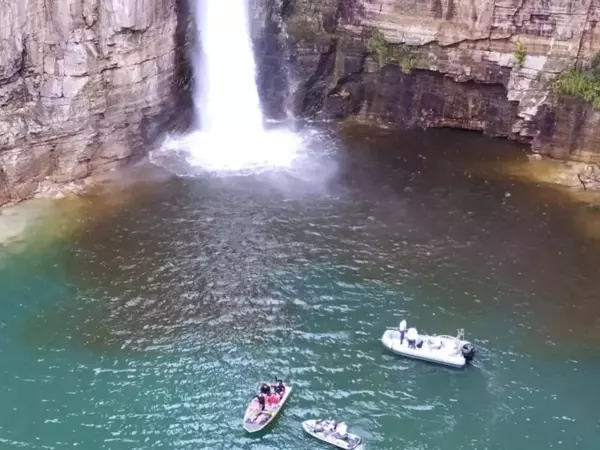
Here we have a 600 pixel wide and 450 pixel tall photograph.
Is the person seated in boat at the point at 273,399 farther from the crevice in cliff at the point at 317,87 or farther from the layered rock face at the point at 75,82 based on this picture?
the crevice in cliff at the point at 317,87

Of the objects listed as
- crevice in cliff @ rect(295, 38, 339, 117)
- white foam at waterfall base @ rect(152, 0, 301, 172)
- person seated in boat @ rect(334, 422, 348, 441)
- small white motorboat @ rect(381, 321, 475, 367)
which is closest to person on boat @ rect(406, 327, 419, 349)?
small white motorboat @ rect(381, 321, 475, 367)

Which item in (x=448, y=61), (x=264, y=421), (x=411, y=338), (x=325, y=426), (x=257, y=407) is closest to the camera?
(x=325, y=426)

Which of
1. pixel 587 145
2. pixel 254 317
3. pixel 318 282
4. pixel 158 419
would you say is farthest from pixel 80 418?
pixel 587 145

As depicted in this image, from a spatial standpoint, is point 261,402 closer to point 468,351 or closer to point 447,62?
point 468,351

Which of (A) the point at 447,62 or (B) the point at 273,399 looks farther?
→ (A) the point at 447,62

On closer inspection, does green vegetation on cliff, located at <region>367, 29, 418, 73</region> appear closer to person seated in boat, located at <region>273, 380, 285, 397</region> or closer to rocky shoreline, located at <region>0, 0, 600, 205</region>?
rocky shoreline, located at <region>0, 0, 600, 205</region>

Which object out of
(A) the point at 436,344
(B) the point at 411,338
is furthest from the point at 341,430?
(A) the point at 436,344

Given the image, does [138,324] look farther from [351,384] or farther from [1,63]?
[1,63]
